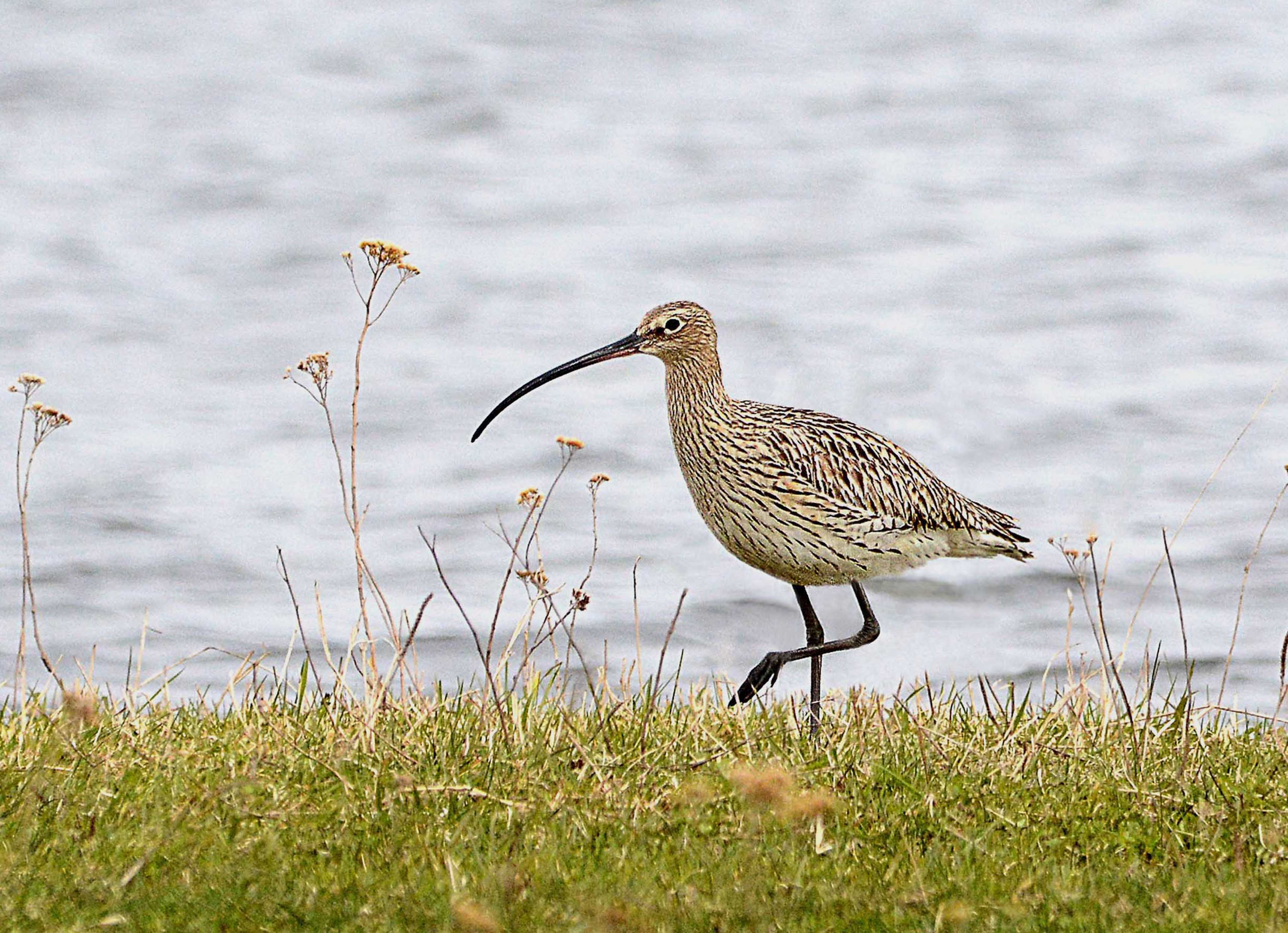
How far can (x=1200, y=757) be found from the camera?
5.68m

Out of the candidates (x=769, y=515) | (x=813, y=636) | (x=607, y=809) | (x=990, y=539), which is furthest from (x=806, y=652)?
(x=607, y=809)

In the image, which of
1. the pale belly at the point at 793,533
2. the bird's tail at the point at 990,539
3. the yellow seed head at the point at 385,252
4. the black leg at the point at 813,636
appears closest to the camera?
the yellow seed head at the point at 385,252

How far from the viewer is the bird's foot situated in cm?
693

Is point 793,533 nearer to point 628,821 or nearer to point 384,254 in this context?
point 384,254

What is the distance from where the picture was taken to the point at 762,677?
7129mm

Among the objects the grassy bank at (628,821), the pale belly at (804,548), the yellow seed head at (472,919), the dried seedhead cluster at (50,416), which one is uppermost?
the dried seedhead cluster at (50,416)

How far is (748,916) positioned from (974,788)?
4.48 ft

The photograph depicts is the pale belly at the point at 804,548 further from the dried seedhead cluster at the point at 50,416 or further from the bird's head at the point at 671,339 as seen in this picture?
the dried seedhead cluster at the point at 50,416

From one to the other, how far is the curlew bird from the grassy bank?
3.42 ft

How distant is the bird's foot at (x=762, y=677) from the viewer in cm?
693

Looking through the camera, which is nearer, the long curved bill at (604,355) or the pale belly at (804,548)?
the pale belly at (804,548)

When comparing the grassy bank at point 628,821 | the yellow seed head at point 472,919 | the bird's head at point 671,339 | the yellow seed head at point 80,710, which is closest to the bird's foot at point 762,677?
the grassy bank at point 628,821

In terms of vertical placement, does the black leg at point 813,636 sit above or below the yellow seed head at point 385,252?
below

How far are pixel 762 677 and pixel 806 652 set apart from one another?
36 centimetres
